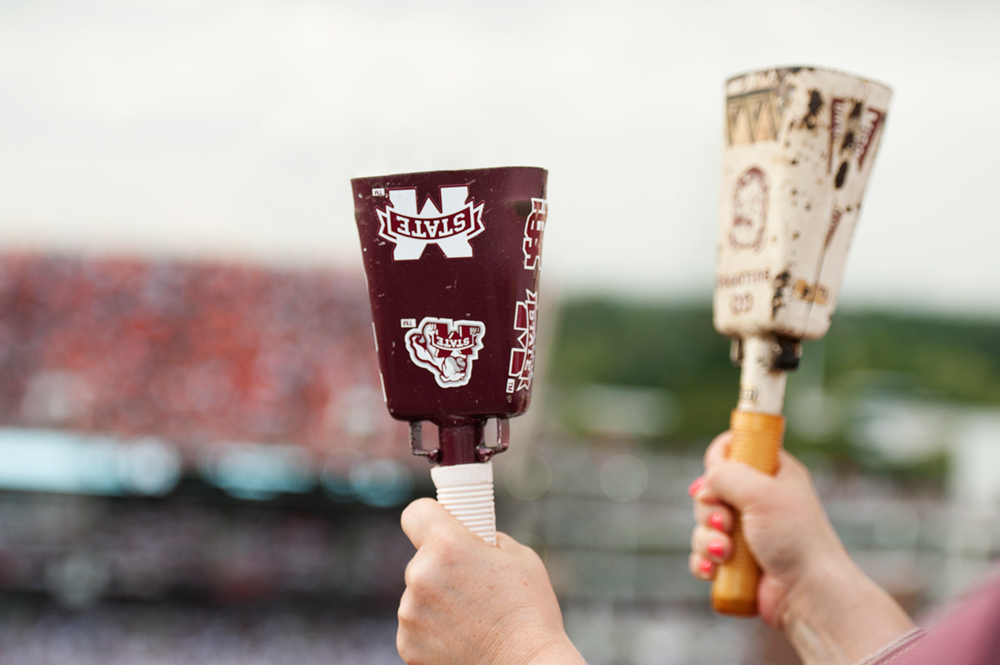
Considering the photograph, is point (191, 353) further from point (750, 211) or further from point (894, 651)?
point (894, 651)

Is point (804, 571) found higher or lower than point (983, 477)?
higher

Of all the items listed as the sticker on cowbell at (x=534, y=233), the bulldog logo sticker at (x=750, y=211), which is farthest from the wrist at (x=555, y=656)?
the bulldog logo sticker at (x=750, y=211)

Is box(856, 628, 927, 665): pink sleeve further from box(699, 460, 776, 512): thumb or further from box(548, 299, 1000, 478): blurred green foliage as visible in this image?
box(548, 299, 1000, 478): blurred green foliage

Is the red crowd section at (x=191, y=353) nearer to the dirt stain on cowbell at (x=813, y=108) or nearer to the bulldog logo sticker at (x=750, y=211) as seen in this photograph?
the bulldog logo sticker at (x=750, y=211)

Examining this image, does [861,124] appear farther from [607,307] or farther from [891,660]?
[607,307]

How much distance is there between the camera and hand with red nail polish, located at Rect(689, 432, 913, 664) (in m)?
1.09

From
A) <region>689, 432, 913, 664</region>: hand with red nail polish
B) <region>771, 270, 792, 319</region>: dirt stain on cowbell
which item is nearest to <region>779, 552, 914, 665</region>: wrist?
<region>689, 432, 913, 664</region>: hand with red nail polish

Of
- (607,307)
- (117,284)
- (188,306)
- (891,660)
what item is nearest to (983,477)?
(188,306)

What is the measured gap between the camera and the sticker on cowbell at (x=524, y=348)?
795 millimetres

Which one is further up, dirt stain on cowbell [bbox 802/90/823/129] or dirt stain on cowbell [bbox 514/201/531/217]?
dirt stain on cowbell [bbox 802/90/823/129]

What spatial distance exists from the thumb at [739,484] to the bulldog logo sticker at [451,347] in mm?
488

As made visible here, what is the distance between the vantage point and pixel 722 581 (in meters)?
1.16

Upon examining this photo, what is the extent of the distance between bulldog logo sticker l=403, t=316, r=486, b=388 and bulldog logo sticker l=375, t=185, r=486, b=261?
6cm

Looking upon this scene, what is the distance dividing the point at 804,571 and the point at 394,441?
641 centimetres
